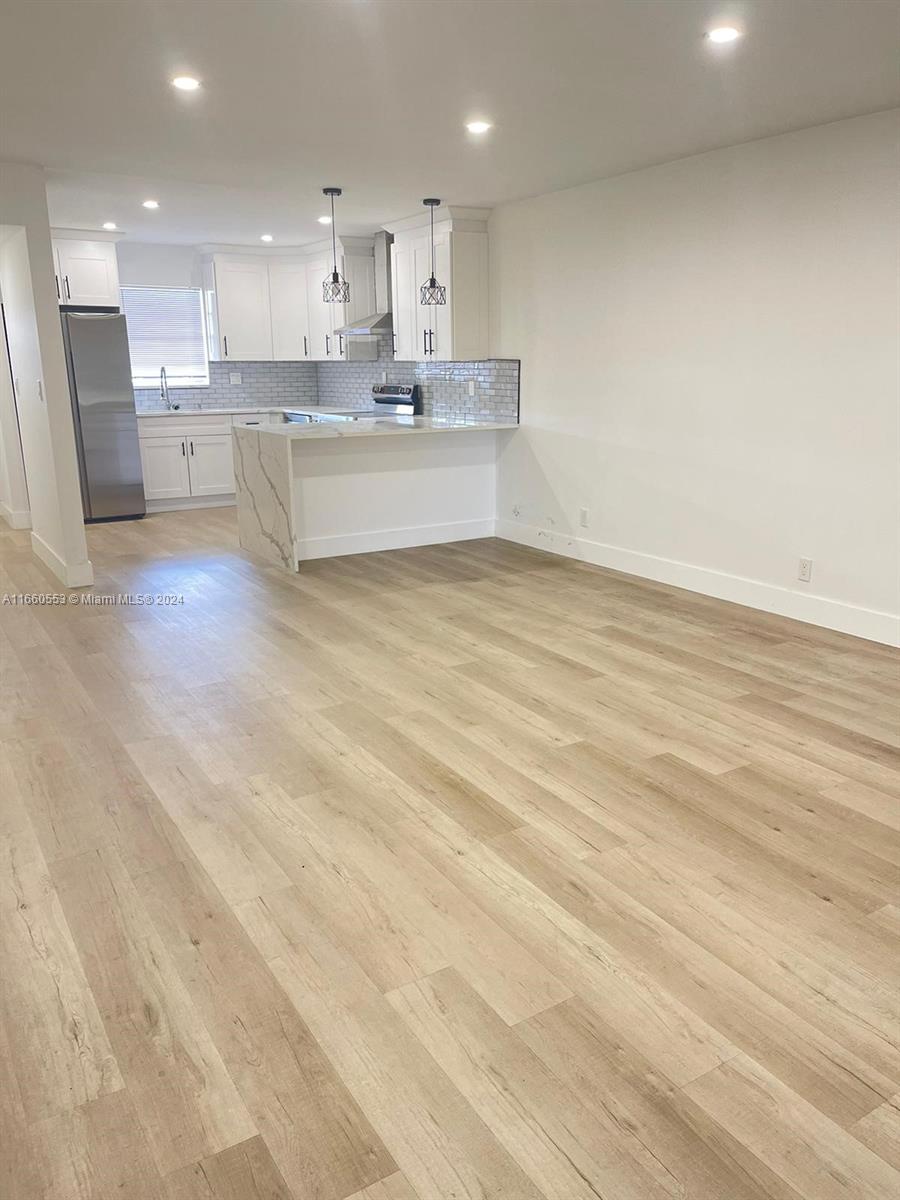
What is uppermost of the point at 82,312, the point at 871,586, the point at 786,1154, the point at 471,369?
the point at 82,312

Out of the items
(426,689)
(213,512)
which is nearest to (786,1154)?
(426,689)

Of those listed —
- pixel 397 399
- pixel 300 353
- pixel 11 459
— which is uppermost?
pixel 300 353

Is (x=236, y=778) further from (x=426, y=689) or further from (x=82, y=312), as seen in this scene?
(x=82, y=312)

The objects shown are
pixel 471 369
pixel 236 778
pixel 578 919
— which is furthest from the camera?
pixel 471 369

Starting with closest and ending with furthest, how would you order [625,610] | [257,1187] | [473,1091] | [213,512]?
[257,1187]
[473,1091]
[625,610]
[213,512]

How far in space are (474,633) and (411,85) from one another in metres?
2.48

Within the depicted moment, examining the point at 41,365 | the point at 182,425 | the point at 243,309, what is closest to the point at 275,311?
the point at 243,309

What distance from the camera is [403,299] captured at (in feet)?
23.3

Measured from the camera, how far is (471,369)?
7.04 meters

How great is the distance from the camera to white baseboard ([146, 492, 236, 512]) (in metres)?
8.33

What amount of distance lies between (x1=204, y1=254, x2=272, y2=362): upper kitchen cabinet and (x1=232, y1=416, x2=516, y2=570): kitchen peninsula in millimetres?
2422

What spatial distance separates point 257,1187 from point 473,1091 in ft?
1.40

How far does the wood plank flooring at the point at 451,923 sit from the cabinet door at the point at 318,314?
5.26 m

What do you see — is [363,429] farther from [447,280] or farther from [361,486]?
[447,280]
